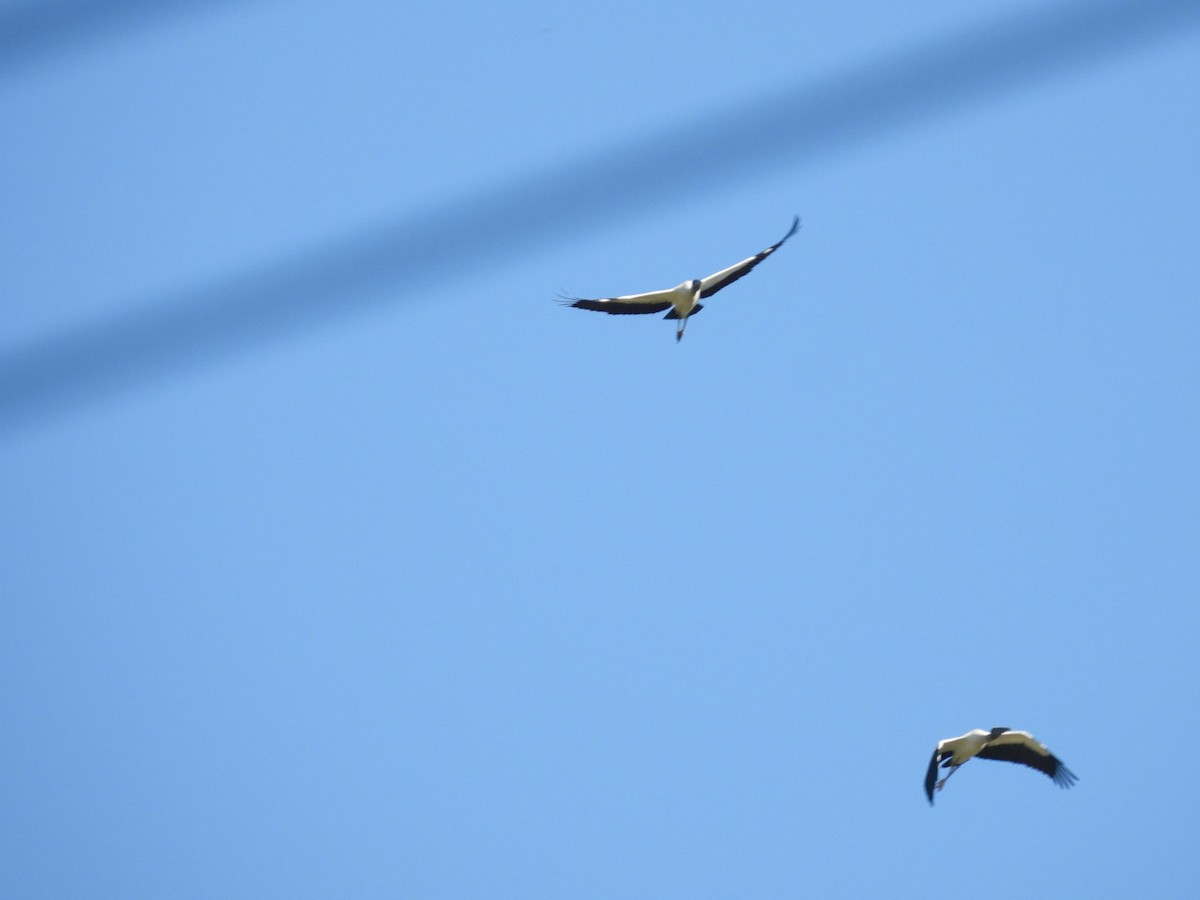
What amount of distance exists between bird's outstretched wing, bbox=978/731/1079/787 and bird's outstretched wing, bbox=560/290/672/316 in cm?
762

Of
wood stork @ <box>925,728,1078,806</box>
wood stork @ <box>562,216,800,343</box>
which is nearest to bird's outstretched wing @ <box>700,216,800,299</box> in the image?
wood stork @ <box>562,216,800,343</box>

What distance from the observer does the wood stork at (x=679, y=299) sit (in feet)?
60.3

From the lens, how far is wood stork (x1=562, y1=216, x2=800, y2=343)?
1838cm

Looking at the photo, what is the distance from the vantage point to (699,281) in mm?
18500

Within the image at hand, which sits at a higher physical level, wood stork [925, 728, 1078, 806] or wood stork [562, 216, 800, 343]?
wood stork [562, 216, 800, 343]

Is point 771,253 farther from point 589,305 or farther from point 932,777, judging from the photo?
point 932,777

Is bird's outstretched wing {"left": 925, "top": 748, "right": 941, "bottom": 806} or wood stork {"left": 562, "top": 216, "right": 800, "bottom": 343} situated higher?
wood stork {"left": 562, "top": 216, "right": 800, "bottom": 343}

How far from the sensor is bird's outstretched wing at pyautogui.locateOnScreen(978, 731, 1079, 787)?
2000 centimetres

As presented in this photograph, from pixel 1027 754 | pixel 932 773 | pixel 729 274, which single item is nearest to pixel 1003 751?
pixel 1027 754

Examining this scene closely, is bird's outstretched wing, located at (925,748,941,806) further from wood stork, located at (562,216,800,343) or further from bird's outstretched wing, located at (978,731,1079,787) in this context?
wood stork, located at (562,216,800,343)

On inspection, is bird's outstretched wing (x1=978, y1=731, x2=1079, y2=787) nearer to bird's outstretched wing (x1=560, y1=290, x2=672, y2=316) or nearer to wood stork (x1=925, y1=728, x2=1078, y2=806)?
wood stork (x1=925, y1=728, x2=1078, y2=806)

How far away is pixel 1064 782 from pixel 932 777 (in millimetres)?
2070

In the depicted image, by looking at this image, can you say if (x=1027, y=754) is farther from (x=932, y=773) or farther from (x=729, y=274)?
(x=729, y=274)

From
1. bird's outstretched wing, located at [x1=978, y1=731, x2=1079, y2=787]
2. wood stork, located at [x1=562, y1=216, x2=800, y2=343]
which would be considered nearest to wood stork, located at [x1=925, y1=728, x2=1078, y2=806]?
bird's outstretched wing, located at [x1=978, y1=731, x2=1079, y2=787]
